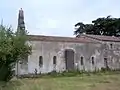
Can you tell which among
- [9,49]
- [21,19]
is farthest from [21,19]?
[9,49]

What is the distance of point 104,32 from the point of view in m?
60.6

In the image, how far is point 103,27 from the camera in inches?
2414

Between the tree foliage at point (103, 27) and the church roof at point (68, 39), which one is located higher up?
the tree foliage at point (103, 27)

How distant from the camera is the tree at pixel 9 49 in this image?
22852 mm

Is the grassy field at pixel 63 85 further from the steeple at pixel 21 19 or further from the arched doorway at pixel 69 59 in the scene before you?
the steeple at pixel 21 19

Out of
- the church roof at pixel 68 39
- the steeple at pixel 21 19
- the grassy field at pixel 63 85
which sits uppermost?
the steeple at pixel 21 19

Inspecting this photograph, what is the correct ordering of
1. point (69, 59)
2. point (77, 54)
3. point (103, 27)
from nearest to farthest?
point (69, 59) < point (77, 54) < point (103, 27)

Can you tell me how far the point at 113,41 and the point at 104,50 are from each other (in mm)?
2385

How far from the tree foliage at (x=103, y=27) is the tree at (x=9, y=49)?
35998 millimetres

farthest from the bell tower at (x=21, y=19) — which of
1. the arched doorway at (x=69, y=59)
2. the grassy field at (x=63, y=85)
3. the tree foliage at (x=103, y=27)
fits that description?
the tree foliage at (x=103, y=27)

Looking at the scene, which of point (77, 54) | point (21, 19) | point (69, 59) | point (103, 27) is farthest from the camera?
point (103, 27)

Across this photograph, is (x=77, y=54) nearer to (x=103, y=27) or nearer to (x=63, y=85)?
(x=63, y=85)

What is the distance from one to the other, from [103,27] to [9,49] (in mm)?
40920

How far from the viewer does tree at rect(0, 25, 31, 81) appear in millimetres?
22852
